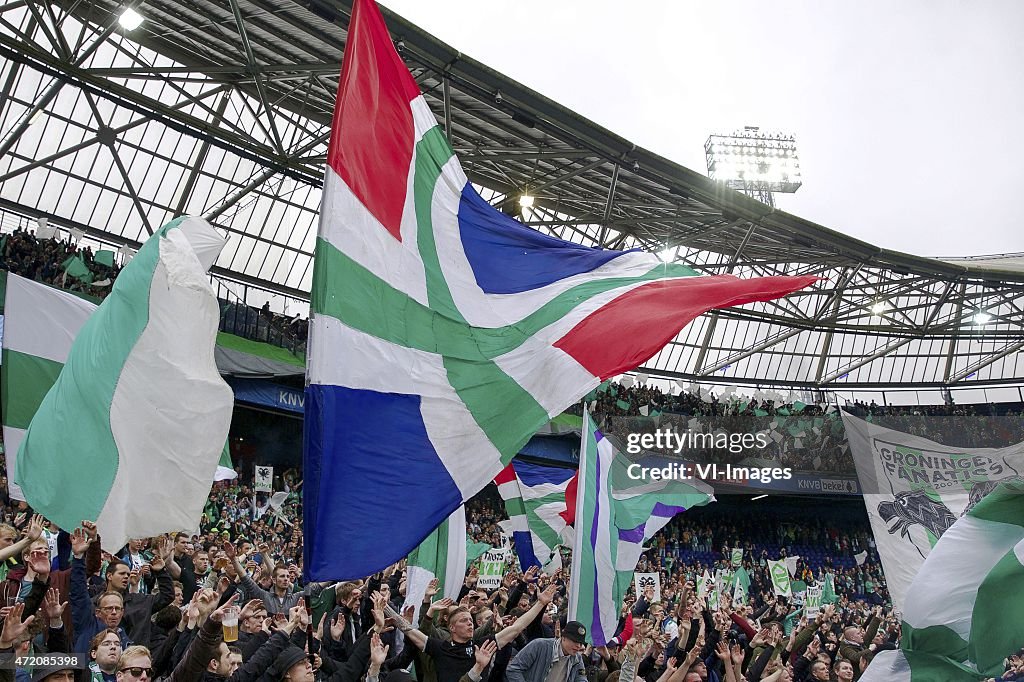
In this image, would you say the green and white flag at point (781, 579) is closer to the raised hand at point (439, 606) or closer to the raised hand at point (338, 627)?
the raised hand at point (439, 606)

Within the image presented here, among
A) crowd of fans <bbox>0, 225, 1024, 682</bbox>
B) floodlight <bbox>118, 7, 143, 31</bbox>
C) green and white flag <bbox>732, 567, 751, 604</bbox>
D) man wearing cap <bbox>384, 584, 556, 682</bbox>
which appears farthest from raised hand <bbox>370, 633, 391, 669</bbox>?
green and white flag <bbox>732, 567, 751, 604</bbox>

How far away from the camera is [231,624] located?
684 centimetres

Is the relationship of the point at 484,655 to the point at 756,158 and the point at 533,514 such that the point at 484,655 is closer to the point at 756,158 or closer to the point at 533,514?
the point at 533,514

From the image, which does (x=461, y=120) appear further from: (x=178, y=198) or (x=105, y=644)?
(x=105, y=644)

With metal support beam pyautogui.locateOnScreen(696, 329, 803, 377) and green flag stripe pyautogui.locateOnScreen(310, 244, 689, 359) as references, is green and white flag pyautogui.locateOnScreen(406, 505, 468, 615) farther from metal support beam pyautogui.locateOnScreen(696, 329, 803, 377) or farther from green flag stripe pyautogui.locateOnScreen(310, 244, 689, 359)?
metal support beam pyautogui.locateOnScreen(696, 329, 803, 377)

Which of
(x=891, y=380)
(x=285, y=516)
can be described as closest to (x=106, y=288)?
(x=285, y=516)

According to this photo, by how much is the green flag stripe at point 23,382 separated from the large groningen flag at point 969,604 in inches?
314

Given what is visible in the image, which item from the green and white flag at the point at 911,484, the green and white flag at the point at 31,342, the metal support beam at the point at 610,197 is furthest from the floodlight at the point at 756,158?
the green and white flag at the point at 31,342

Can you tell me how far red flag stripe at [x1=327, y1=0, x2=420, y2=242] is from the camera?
5500mm

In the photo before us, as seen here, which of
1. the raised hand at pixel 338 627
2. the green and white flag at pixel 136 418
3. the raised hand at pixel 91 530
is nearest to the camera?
the green and white flag at pixel 136 418

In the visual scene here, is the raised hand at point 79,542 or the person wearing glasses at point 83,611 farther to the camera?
the raised hand at point 79,542

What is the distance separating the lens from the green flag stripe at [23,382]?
378 inches

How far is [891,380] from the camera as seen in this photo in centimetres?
5425

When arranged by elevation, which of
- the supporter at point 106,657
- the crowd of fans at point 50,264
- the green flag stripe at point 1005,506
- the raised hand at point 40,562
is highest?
the crowd of fans at point 50,264
